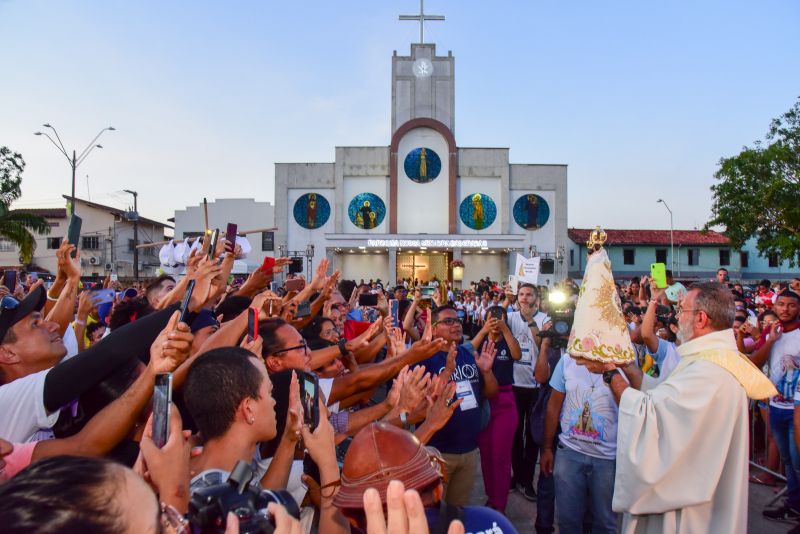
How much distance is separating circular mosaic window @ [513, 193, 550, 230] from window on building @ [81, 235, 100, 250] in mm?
30255

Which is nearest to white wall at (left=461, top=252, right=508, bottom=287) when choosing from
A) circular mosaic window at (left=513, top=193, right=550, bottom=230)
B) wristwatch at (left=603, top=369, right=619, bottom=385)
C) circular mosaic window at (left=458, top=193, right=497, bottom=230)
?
circular mosaic window at (left=458, top=193, right=497, bottom=230)

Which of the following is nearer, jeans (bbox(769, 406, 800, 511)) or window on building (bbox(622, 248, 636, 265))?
jeans (bbox(769, 406, 800, 511))

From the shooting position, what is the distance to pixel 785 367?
5.28 metres

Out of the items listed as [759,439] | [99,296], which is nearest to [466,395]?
[99,296]

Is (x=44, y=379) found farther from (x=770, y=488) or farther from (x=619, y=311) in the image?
(x=770, y=488)

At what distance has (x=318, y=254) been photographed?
111 feet

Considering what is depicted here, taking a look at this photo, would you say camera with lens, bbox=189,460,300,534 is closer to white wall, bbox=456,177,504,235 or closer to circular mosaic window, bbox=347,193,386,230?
circular mosaic window, bbox=347,193,386,230

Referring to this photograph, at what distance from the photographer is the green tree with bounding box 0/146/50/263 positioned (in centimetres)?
2403

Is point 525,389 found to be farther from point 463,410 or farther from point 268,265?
point 268,265

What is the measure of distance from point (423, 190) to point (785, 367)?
3004 cm

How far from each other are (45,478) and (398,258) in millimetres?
34506

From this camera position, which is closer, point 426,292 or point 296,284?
point 296,284

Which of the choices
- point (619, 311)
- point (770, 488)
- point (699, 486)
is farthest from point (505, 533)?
point (770, 488)

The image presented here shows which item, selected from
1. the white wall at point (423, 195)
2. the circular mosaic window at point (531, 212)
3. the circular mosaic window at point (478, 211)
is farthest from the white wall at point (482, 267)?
the white wall at point (423, 195)
